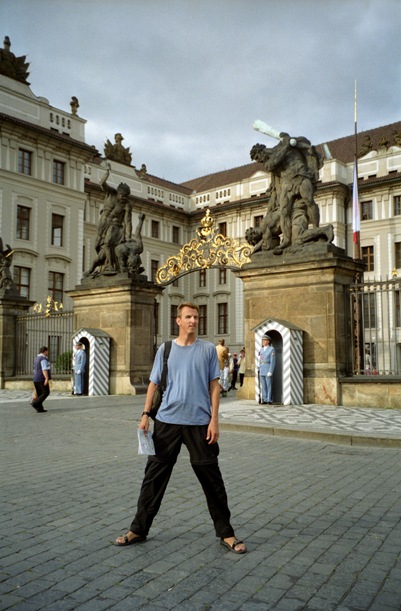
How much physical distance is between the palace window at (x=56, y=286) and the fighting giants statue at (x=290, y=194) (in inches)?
1101

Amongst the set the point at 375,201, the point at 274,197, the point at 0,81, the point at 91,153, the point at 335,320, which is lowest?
the point at 335,320

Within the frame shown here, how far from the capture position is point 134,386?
63.5 feet

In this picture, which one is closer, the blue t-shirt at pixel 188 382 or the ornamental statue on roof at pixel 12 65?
the blue t-shirt at pixel 188 382

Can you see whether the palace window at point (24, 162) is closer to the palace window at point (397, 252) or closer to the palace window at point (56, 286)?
the palace window at point (56, 286)

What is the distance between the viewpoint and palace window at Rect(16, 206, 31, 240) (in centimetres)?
4044

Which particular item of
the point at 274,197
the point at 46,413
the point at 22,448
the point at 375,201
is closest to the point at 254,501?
the point at 22,448

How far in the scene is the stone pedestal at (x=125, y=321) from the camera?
19672mm

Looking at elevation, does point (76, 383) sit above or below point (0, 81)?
below

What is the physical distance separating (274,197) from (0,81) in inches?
1174

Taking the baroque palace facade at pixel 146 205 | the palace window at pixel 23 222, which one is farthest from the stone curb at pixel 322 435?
the palace window at pixel 23 222

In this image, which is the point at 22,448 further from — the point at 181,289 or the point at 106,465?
the point at 181,289

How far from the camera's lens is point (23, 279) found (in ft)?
133

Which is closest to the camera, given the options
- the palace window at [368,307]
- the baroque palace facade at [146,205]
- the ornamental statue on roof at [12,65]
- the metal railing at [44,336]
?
the palace window at [368,307]

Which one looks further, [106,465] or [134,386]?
[134,386]
